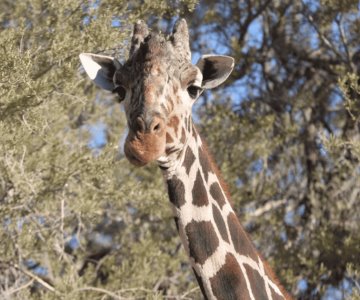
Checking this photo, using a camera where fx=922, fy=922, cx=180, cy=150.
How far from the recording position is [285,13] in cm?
1464

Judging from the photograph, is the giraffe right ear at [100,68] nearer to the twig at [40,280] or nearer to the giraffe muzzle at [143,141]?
the giraffe muzzle at [143,141]

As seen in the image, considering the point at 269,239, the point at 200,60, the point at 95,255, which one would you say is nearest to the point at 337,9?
the point at 269,239

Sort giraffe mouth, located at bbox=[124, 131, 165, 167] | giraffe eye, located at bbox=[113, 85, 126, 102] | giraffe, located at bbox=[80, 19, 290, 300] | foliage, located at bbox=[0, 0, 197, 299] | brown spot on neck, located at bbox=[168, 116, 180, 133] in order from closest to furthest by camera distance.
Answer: giraffe mouth, located at bbox=[124, 131, 165, 167] → giraffe, located at bbox=[80, 19, 290, 300] → brown spot on neck, located at bbox=[168, 116, 180, 133] → giraffe eye, located at bbox=[113, 85, 126, 102] → foliage, located at bbox=[0, 0, 197, 299]

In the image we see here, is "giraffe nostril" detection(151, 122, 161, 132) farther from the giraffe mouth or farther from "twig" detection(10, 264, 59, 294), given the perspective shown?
"twig" detection(10, 264, 59, 294)

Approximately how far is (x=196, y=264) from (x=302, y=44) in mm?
9452

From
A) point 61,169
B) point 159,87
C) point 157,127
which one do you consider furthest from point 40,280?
point 157,127

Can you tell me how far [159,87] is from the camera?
6027 millimetres

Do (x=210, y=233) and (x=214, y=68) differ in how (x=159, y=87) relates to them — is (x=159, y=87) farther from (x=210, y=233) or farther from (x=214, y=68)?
(x=210, y=233)

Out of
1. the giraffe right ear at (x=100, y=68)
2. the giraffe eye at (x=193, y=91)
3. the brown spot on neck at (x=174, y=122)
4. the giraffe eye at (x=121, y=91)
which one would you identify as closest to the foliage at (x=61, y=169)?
the giraffe right ear at (x=100, y=68)

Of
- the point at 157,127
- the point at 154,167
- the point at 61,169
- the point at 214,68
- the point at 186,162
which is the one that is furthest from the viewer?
the point at 154,167

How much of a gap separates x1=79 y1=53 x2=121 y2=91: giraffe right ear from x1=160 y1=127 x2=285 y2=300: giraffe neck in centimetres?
85

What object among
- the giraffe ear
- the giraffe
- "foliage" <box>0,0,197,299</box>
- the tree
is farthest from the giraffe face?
the tree

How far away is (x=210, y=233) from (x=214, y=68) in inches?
49.2

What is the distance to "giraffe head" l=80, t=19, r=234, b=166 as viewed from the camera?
226 inches
